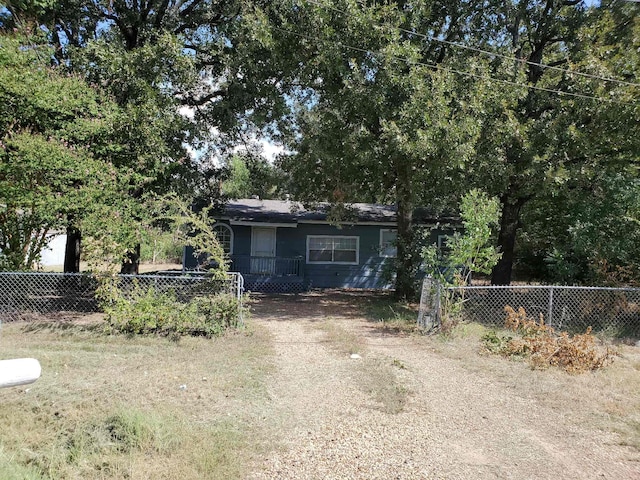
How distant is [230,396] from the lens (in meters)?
5.21

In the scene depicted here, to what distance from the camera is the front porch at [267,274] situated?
16.4 metres

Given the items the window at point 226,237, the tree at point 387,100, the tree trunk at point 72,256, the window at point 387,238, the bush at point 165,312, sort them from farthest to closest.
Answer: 1. the window at point 387,238
2. the window at point 226,237
3. the tree trunk at point 72,256
4. the tree at point 387,100
5. the bush at point 165,312

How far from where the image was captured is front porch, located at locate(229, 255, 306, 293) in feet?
53.7

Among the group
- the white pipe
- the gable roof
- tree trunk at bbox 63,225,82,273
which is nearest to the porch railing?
the gable roof

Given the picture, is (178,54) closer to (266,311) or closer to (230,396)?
(266,311)

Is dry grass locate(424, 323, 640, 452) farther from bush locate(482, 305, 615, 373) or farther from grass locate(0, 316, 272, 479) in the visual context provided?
grass locate(0, 316, 272, 479)

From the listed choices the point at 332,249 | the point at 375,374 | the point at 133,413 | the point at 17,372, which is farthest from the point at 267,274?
the point at 17,372

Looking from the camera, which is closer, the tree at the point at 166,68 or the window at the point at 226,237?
the tree at the point at 166,68

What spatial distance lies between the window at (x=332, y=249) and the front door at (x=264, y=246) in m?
1.45

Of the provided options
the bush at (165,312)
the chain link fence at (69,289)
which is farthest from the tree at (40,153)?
the bush at (165,312)

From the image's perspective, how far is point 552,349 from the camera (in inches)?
272

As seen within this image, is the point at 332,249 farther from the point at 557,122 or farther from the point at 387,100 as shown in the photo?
the point at 557,122

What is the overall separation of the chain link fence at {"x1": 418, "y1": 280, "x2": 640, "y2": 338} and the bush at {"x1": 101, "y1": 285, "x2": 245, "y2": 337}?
3797 millimetres

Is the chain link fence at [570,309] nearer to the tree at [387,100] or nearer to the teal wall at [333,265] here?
the tree at [387,100]
